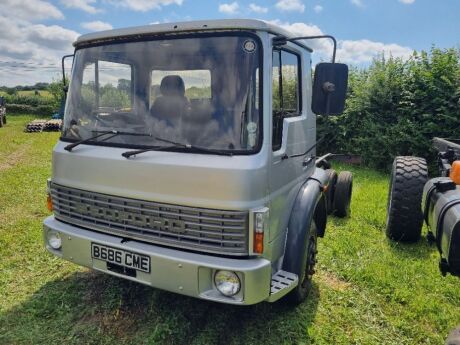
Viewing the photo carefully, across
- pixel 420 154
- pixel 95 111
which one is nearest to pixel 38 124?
pixel 420 154

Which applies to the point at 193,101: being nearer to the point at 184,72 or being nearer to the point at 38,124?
the point at 184,72

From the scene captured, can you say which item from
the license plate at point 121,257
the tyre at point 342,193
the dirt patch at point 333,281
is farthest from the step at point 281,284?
the tyre at point 342,193

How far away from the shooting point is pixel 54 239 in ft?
10.7

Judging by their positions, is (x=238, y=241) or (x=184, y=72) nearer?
(x=238, y=241)

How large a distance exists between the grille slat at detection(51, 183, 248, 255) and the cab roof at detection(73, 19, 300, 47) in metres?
1.21

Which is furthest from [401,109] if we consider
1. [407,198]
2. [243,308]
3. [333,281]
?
[243,308]

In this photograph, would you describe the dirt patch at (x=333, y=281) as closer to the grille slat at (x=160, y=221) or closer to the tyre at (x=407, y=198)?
the tyre at (x=407, y=198)

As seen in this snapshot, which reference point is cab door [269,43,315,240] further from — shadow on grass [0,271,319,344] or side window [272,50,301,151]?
shadow on grass [0,271,319,344]

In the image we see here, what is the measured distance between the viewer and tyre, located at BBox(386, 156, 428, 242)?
4.55m

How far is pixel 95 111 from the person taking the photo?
3.20 metres

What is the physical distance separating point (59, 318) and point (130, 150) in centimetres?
160

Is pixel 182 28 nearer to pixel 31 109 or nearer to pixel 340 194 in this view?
pixel 340 194

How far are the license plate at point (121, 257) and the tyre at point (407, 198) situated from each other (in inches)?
123

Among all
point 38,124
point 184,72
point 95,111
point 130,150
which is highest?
point 184,72
